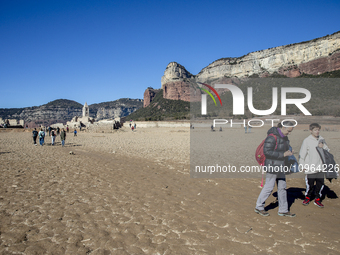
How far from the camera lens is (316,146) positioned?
410cm

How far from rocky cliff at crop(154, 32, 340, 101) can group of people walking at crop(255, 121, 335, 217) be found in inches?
3516

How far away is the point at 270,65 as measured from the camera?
338 ft

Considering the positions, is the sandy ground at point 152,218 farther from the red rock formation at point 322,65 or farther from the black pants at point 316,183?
the red rock formation at point 322,65

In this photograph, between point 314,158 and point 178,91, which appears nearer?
point 314,158

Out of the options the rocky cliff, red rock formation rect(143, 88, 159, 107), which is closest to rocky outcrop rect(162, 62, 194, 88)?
the rocky cliff

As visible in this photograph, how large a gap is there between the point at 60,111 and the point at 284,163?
6919 inches

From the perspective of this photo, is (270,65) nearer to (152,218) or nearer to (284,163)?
(284,163)

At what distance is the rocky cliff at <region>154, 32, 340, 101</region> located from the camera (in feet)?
263

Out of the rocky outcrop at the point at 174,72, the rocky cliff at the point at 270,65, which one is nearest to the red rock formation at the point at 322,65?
the rocky cliff at the point at 270,65

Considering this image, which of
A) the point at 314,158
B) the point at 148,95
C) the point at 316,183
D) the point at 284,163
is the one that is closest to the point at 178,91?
the point at 148,95

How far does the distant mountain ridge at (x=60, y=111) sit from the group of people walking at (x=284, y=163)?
14476cm

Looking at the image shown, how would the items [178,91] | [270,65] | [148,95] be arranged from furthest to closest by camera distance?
1. [148,95]
2. [178,91]
3. [270,65]

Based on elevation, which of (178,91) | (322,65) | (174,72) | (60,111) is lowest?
(60,111)

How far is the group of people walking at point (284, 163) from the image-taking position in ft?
11.8
